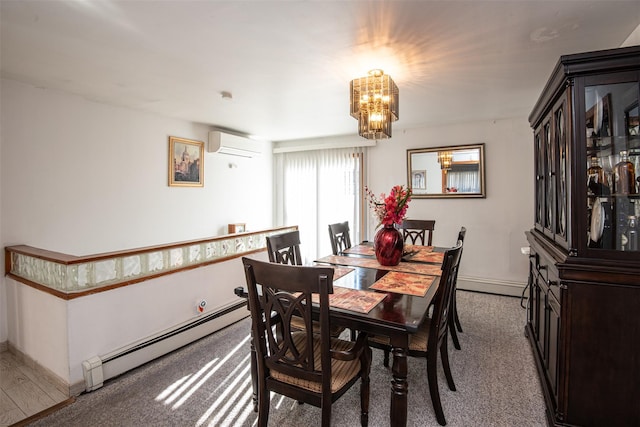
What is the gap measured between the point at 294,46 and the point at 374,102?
2.26ft

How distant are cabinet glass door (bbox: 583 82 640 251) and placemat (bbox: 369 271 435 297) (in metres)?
0.85

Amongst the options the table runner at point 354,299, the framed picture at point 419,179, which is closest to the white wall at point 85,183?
the table runner at point 354,299

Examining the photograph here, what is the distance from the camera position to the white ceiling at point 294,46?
5.47 ft

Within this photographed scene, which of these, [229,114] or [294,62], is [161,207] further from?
[294,62]

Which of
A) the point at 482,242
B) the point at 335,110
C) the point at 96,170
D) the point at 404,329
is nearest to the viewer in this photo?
the point at 404,329

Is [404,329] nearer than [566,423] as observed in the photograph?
Yes

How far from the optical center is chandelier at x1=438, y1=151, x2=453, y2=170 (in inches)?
168

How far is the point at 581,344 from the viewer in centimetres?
152

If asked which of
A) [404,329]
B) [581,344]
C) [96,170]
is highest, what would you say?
[96,170]

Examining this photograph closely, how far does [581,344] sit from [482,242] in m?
2.80

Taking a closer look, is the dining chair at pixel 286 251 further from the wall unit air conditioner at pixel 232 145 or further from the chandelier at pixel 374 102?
the wall unit air conditioner at pixel 232 145

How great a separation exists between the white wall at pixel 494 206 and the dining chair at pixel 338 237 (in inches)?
65.1

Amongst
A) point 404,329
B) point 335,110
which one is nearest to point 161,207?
point 335,110

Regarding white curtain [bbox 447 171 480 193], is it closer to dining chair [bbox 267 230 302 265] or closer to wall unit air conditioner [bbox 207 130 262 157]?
dining chair [bbox 267 230 302 265]
